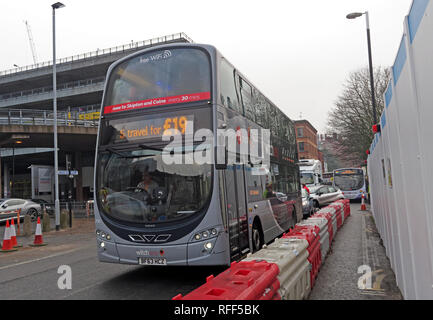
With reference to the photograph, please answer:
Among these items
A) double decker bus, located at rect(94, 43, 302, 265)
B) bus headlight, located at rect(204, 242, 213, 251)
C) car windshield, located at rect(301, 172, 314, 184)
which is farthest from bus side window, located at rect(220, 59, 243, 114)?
car windshield, located at rect(301, 172, 314, 184)

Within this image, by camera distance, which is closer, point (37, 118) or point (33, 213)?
point (33, 213)

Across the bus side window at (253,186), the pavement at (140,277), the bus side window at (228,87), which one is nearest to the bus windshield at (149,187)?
the pavement at (140,277)

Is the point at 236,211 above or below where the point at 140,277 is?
above

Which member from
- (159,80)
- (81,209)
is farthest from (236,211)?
(81,209)

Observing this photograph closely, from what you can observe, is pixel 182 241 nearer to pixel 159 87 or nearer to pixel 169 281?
pixel 169 281

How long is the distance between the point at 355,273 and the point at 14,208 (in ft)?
61.7

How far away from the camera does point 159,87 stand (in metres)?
6.61

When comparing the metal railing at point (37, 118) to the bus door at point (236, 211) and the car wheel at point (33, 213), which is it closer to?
the car wheel at point (33, 213)

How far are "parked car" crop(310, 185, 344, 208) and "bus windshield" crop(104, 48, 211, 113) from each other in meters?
17.3

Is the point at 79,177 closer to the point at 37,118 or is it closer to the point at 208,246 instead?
the point at 37,118

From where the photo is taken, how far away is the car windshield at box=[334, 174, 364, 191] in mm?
30828

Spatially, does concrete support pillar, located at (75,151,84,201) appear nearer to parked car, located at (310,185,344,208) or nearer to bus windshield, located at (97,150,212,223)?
parked car, located at (310,185,344,208)

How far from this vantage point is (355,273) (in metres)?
6.62

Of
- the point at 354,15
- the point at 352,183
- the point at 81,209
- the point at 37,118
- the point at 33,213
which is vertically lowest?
the point at 81,209
